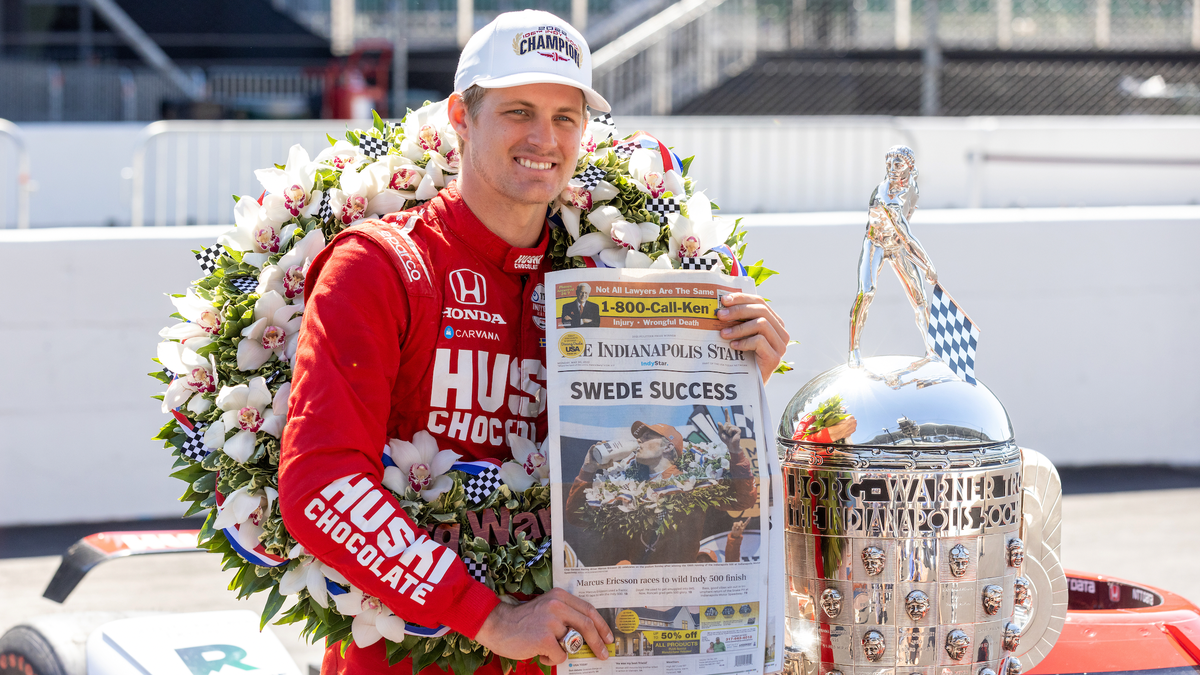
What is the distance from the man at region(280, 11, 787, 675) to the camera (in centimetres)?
193

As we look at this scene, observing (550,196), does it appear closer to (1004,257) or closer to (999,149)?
(1004,257)

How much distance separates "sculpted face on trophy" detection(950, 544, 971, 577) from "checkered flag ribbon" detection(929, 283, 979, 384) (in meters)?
0.39

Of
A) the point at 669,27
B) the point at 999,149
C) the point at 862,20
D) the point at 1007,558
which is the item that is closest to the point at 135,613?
the point at 1007,558

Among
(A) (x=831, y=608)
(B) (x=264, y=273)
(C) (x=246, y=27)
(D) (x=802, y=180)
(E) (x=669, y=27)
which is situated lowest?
(A) (x=831, y=608)

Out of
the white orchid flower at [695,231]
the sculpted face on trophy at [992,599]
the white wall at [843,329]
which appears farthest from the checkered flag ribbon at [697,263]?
the white wall at [843,329]

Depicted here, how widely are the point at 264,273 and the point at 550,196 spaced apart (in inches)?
26.2

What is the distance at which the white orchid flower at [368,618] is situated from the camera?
6.90 feet

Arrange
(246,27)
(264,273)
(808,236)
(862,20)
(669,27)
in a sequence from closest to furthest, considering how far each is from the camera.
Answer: (264,273), (808,236), (669,27), (862,20), (246,27)

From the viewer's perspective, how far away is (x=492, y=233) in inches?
88.0

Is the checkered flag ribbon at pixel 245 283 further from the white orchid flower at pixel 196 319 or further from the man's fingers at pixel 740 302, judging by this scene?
the man's fingers at pixel 740 302

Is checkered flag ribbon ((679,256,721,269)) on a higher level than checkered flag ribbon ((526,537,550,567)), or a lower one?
higher

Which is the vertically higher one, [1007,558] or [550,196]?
[550,196]

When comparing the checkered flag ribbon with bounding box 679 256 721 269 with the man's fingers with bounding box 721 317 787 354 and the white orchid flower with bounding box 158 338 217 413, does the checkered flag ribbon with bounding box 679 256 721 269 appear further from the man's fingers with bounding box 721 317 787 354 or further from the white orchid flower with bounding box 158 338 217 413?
the white orchid flower with bounding box 158 338 217 413

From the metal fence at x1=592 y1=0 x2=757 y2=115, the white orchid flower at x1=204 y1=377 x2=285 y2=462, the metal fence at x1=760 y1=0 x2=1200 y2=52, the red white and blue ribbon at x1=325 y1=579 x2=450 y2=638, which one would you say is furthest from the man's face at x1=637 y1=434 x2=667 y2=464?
the metal fence at x1=760 y1=0 x2=1200 y2=52
